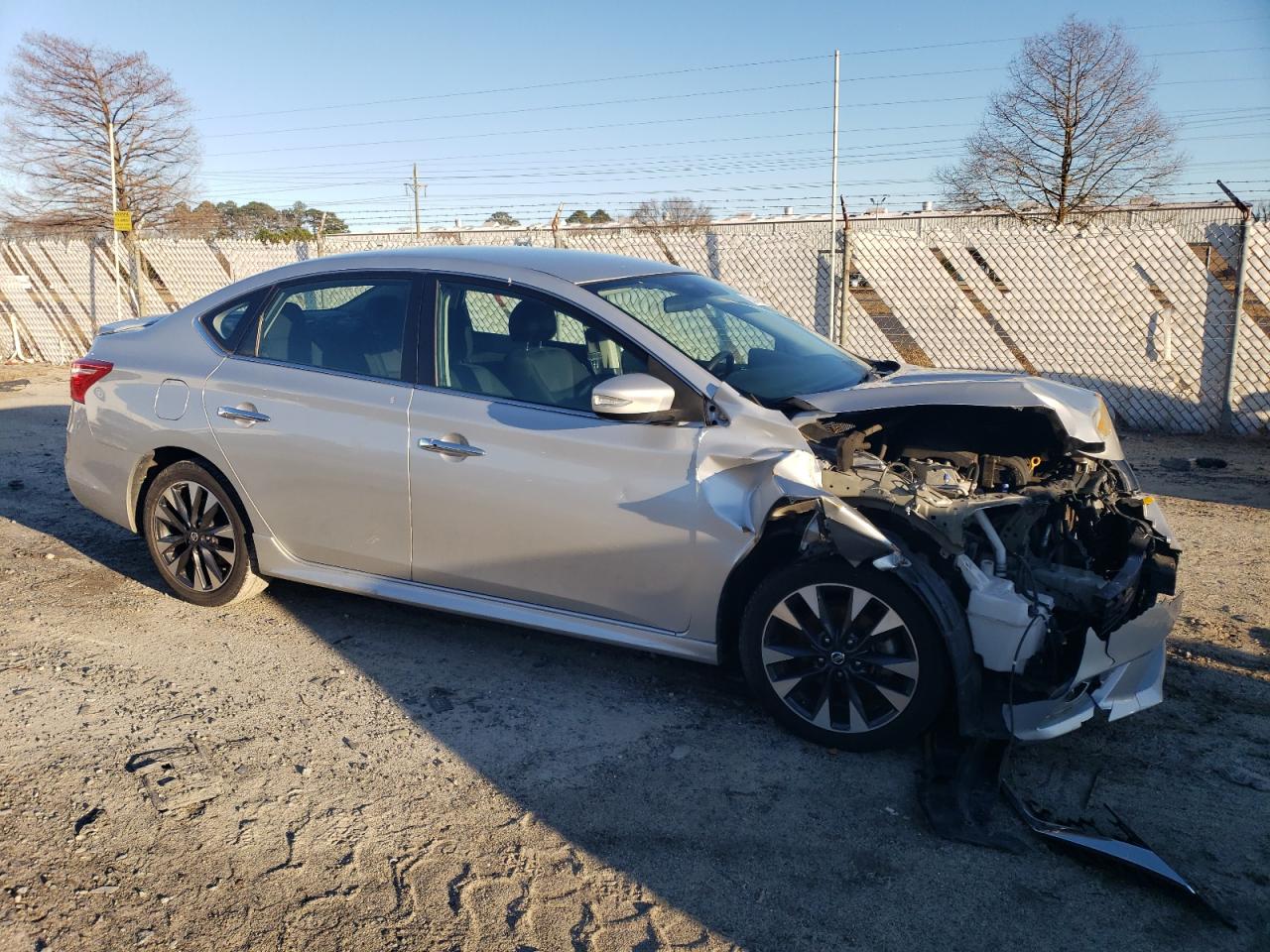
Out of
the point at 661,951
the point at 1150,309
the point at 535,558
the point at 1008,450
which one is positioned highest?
the point at 1150,309

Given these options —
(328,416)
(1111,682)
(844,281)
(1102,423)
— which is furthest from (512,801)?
(844,281)

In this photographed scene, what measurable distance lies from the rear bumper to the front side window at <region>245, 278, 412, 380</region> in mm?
2923

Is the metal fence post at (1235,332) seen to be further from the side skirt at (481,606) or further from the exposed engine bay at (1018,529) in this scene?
the side skirt at (481,606)

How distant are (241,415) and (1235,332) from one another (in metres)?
9.13

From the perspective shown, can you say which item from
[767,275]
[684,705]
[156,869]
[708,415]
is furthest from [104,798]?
[767,275]

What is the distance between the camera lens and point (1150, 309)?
1023 centimetres

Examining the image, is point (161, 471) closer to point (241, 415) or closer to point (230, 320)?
point (241, 415)

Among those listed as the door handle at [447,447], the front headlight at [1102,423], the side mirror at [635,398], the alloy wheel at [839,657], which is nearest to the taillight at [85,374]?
the door handle at [447,447]

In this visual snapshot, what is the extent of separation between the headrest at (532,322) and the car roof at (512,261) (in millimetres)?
170

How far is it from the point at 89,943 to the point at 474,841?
3.51ft

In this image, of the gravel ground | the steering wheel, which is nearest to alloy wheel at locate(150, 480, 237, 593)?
the gravel ground

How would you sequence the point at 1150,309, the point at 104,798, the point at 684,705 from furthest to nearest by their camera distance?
the point at 1150,309
the point at 684,705
the point at 104,798

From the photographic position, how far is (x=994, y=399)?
397cm

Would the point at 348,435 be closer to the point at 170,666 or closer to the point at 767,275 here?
the point at 170,666
